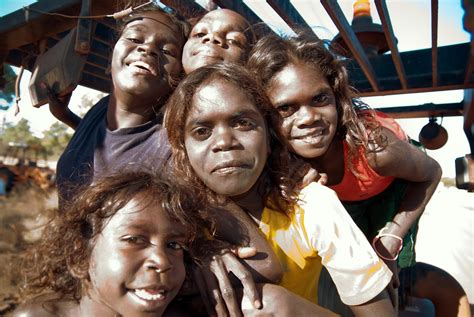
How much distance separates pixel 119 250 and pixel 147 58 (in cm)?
88

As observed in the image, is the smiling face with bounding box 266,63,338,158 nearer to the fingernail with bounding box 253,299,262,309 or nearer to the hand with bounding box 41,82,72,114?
the fingernail with bounding box 253,299,262,309

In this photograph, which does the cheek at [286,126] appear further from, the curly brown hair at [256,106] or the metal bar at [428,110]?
the metal bar at [428,110]

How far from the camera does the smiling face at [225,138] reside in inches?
48.1

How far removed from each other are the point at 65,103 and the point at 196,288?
5.13 feet

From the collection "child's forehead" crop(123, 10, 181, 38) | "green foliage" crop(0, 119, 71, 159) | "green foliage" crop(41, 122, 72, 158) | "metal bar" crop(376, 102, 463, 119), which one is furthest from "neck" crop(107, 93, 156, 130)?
"green foliage" crop(41, 122, 72, 158)

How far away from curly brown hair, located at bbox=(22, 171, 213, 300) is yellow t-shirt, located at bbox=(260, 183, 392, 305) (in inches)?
9.7

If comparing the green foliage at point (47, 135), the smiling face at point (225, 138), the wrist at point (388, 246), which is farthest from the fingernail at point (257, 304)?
the green foliage at point (47, 135)

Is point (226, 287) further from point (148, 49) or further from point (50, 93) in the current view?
point (50, 93)

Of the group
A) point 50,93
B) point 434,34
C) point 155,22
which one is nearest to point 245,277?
point 155,22

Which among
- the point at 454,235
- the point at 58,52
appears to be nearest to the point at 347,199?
the point at 58,52

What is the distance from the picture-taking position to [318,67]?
1508 millimetres

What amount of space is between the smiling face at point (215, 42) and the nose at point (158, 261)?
0.77m

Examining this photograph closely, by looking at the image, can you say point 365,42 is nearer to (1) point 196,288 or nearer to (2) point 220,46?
(2) point 220,46

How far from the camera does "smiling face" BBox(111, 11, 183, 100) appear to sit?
1.66 metres
